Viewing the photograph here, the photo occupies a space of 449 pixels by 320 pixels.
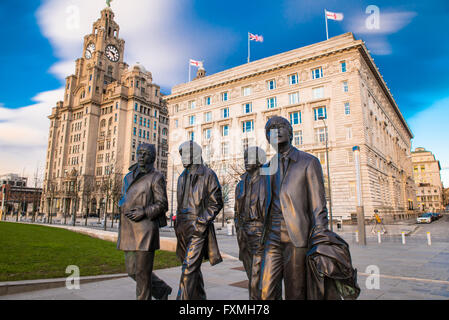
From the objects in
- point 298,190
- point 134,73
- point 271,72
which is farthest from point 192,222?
point 134,73

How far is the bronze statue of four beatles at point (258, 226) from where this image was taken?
304cm

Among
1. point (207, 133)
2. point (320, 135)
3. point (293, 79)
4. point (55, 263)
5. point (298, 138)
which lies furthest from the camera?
point (207, 133)

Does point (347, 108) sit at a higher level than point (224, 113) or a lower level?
lower

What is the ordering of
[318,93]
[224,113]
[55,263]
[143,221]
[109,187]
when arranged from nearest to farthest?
1. [143,221]
2. [55,263]
3. [109,187]
4. [318,93]
5. [224,113]

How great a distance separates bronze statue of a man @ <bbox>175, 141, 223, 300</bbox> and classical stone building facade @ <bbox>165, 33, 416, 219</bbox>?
32509mm

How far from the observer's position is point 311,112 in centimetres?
4419

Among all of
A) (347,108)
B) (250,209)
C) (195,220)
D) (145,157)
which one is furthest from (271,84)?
(195,220)

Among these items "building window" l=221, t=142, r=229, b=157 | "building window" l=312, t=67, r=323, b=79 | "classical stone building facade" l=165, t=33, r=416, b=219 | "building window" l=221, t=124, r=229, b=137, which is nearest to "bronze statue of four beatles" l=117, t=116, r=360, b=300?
"classical stone building facade" l=165, t=33, r=416, b=219

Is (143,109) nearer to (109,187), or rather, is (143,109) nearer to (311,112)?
(109,187)

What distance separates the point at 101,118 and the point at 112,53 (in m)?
21.8

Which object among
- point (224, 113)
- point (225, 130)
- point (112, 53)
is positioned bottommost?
point (225, 130)

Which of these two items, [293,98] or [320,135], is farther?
[293,98]

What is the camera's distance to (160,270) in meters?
8.72

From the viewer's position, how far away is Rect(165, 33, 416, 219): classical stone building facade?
40.4m
